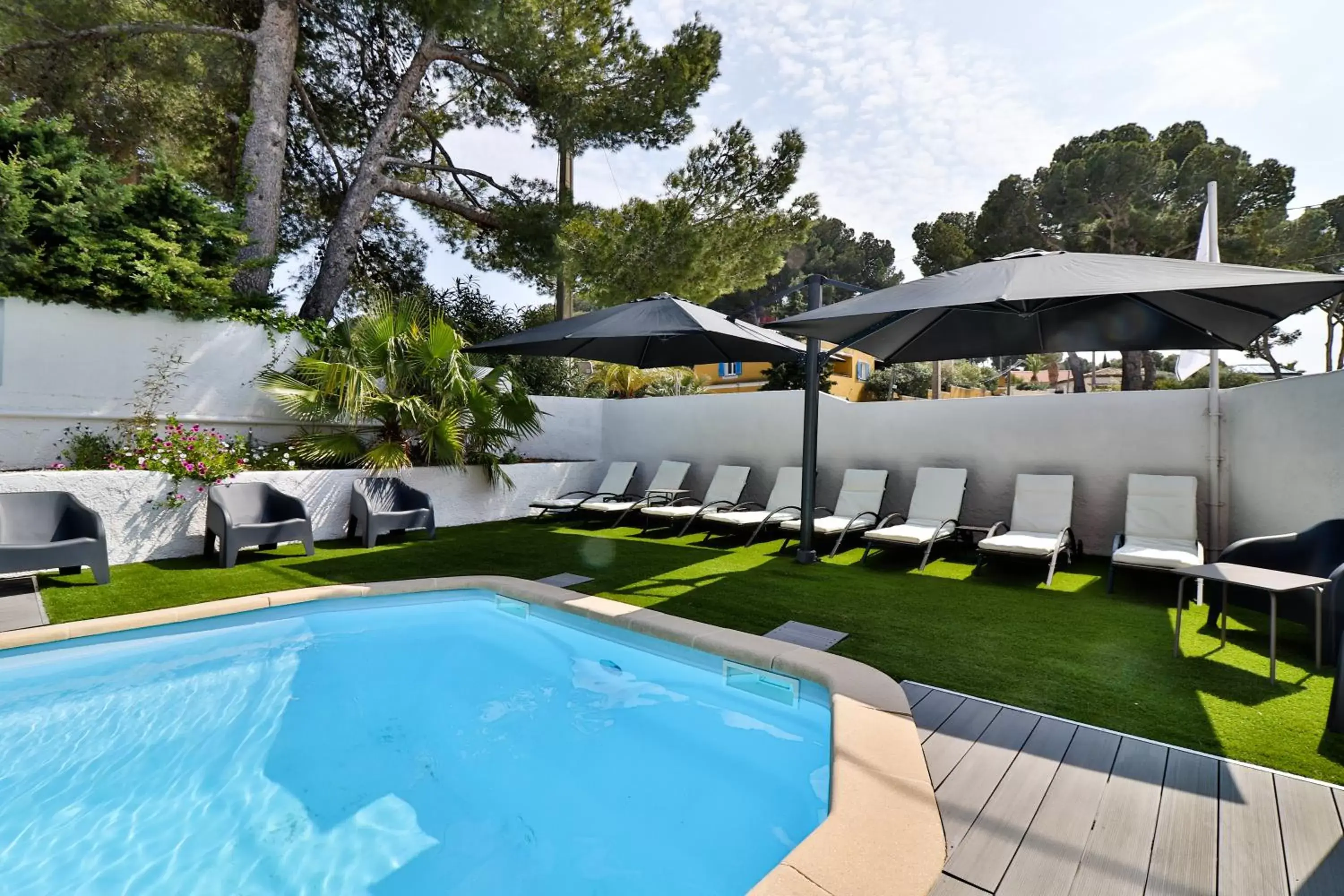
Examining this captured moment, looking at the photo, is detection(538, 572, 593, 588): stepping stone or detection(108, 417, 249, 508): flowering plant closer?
detection(538, 572, 593, 588): stepping stone

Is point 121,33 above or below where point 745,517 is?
above

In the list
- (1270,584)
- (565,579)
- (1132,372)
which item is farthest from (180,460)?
(1132,372)

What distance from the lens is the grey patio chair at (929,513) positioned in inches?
261

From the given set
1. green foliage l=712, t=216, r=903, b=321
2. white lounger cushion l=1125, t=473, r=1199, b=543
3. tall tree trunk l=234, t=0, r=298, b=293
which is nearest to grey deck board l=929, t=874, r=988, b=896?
white lounger cushion l=1125, t=473, r=1199, b=543

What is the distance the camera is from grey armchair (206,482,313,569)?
624 centimetres

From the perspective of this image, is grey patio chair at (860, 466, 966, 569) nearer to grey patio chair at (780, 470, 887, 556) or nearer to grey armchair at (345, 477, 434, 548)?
grey patio chair at (780, 470, 887, 556)

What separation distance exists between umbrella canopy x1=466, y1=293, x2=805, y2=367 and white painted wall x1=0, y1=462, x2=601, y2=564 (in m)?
2.37

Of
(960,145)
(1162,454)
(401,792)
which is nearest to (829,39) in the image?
(960,145)

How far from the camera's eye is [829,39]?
8.01 metres

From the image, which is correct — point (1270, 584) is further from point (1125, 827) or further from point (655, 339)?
point (655, 339)

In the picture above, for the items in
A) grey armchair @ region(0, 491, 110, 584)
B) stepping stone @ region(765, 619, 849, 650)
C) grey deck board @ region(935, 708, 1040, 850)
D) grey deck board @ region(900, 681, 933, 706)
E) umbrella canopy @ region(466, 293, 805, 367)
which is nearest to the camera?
grey deck board @ region(935, 708, 1040, 850)

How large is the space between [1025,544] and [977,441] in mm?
2220

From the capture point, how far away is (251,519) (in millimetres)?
6887

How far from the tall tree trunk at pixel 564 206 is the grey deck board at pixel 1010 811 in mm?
10770
